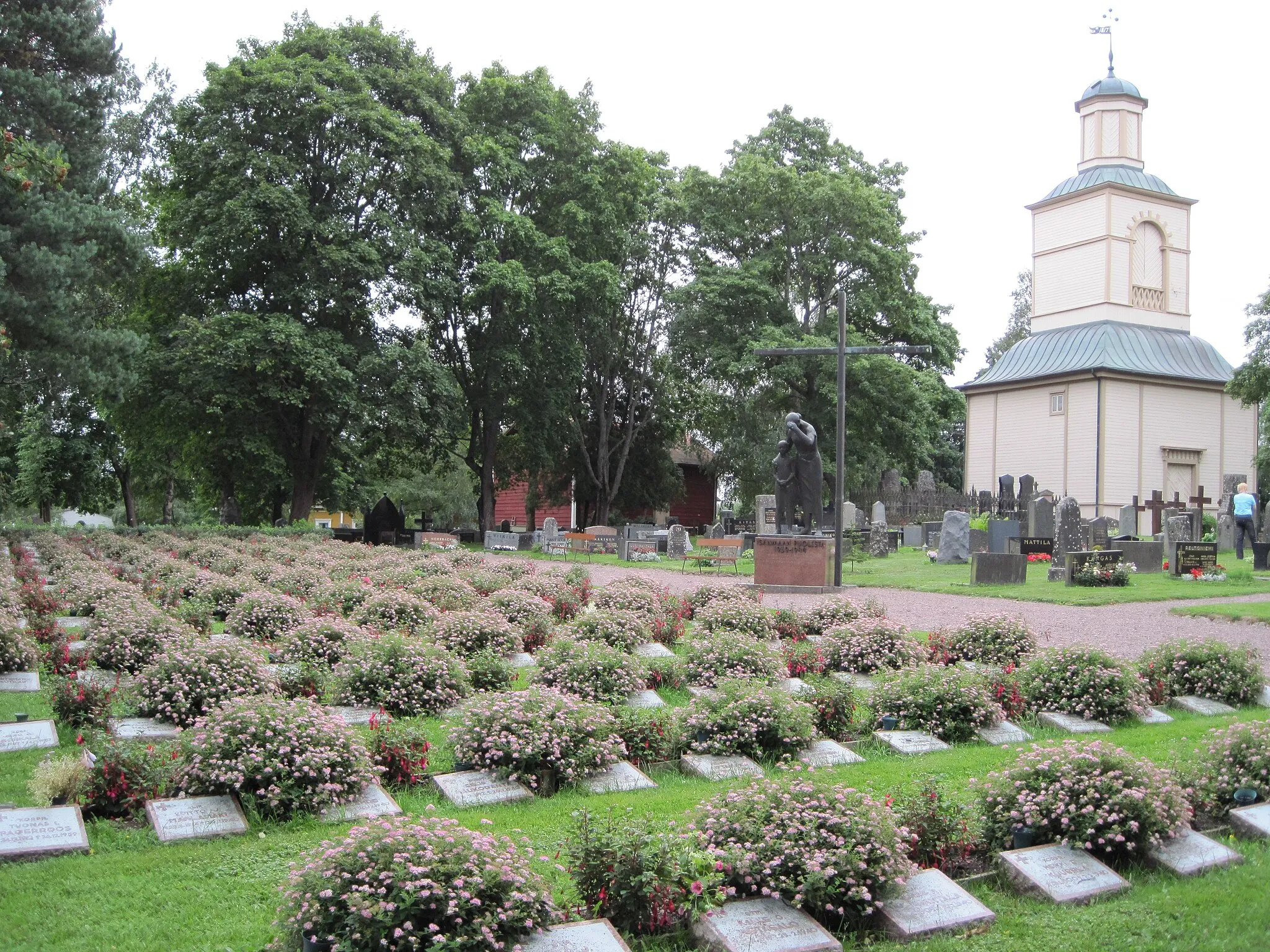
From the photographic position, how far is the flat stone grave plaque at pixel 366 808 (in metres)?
5.80

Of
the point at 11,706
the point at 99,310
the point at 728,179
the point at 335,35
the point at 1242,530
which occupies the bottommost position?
the point at 11,706

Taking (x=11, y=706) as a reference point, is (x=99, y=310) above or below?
above

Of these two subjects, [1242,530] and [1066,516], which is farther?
[1242,530]

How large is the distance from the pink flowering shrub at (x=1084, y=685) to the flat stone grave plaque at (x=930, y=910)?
4148mm

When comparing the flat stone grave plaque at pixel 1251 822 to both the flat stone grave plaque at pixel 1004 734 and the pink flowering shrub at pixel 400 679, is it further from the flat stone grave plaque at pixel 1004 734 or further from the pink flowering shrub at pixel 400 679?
the pink flowering shrub at pixel 400 679

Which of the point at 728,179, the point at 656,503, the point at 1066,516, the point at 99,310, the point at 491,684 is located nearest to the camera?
the point at 491,684

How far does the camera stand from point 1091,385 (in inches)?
1753

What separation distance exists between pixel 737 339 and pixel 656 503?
12845 millimetres

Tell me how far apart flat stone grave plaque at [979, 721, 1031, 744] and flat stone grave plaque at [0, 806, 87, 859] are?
5826mm

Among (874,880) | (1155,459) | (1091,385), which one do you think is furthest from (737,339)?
(874,880)

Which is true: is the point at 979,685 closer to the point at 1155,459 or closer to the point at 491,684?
the point at 491,684

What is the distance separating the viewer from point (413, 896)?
390 centimetres

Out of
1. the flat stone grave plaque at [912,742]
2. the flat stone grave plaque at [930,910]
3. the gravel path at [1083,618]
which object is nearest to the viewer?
the flat stone grave plaque at [930,910]

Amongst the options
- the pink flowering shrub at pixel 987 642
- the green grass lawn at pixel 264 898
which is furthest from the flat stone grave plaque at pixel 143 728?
the pink flowering shrub at pixel 987 642
